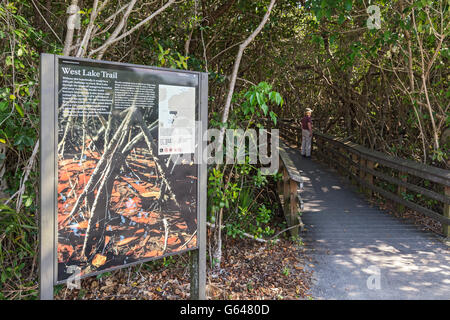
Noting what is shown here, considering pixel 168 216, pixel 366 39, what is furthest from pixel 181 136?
pixel 366 39

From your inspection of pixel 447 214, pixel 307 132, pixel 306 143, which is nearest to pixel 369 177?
pixel 447 214

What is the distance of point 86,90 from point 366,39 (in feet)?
27.5

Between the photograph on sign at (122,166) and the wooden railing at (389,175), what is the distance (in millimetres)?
4575

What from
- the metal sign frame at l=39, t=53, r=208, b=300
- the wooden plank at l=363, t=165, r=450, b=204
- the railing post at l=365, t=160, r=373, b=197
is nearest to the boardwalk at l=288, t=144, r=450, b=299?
the railing post at l=365, t=160, r=373, b=197

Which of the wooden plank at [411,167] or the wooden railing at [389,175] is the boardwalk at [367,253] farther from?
the wooden plank at [411,167]

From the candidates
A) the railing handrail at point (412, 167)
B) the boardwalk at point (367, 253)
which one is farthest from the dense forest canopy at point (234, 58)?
the boardwalk at point (367, 253)

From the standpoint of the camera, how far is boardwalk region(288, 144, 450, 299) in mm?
4379

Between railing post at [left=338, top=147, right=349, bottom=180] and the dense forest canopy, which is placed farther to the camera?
railing post at [left=338, top=147, right=349, bottom=180]

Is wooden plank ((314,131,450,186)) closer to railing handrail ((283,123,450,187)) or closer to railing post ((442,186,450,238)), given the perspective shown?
railing handrail ((283,123,450,187))

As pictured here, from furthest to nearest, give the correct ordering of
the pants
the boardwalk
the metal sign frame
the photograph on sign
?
the pants
the boardwalk
the photograph on sign
the metal sign frame

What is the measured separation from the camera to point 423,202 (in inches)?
318

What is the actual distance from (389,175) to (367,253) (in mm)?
4202

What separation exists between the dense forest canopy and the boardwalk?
1.09 meters

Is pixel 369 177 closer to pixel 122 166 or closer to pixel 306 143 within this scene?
pixel 306 143
